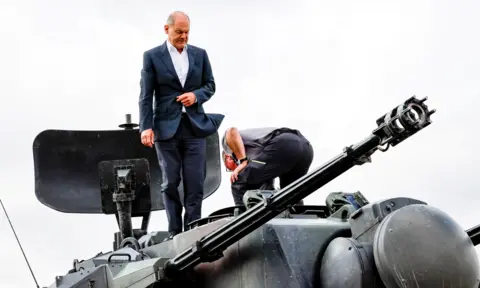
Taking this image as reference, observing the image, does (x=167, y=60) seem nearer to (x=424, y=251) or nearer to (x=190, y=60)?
(x=190, y=60)

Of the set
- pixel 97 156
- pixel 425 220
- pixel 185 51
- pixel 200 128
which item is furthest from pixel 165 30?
pixel 425 220

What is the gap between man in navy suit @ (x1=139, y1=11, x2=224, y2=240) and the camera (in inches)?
475

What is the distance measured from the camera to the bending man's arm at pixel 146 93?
12055 mm

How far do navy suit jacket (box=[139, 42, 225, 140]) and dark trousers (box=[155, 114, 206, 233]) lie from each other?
10cm

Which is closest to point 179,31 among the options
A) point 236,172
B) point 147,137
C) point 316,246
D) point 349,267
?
point 147,137

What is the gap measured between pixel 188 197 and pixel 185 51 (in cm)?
160

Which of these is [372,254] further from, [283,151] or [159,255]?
[283,151]

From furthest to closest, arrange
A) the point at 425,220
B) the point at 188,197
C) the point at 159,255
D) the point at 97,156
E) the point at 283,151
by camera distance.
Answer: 1. the point at 97,156
2. the point at 283,151
3. the point at 188,197
4. the point at 159,255
5. the point at 425,220

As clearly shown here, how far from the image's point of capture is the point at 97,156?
14.3 m

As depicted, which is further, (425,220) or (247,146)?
(247,146)

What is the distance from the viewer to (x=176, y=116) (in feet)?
39.9

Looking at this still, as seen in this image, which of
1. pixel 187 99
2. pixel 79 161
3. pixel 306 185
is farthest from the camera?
pixel 79 161

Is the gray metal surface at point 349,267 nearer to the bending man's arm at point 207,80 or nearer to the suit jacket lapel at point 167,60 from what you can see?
the bending man's arm at point 207,80

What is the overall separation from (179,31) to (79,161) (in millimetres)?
2804
